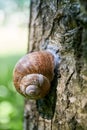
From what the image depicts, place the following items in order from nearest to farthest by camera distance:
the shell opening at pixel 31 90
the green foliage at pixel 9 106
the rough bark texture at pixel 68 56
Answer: the rough bark texture at pixel 68 56 → the shell opening at pixel 31 90 → the green foliage at pixel 9 106

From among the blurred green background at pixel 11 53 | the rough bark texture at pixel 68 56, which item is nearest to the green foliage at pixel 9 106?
the blurred green background at pixel 11 53

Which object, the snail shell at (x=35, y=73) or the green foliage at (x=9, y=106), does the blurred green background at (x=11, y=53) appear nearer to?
the green foliage at (x=9, y=106)

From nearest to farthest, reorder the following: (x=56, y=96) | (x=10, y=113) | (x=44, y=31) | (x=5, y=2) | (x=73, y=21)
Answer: (x=73, y=21) → (x=56, y=96) → (x=44, y=31) → (x=10, y=113) → (x=5, y=2)

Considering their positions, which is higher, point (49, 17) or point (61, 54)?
point (49, 17)

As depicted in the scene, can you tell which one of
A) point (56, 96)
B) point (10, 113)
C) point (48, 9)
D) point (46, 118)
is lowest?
point (10, 113)

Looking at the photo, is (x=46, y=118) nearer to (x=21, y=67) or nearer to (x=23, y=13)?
(x=21, y=67)

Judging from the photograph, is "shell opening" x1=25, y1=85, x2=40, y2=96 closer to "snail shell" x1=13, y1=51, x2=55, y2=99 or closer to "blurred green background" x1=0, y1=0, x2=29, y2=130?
"snail shell" x1=13, y1=51, x2=55, y2=99

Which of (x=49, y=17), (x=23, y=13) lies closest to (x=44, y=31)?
(x=49, y=17)
